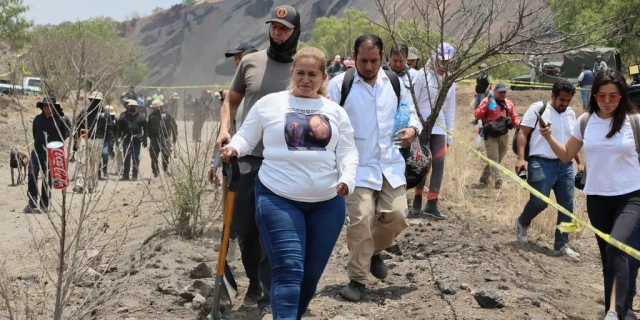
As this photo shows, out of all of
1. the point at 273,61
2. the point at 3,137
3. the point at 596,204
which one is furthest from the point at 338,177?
the point at 3,137

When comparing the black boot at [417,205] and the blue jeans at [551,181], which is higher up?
the blue jeans at [551,181]

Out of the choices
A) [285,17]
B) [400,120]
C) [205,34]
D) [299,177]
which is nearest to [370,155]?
[400,120]

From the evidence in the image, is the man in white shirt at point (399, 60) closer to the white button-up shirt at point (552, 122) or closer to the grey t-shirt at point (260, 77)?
the white button-up shirt at point (552, 122)

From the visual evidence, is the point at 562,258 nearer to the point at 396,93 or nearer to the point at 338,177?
the point at 396,93

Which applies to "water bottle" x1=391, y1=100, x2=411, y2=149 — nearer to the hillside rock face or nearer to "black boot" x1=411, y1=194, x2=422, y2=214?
"black boot" x1=411, y1=194, x2=422, y2=214

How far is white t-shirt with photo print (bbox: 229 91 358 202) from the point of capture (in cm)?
433

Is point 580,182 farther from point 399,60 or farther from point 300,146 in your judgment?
point 300,146

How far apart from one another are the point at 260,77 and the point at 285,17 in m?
0.40

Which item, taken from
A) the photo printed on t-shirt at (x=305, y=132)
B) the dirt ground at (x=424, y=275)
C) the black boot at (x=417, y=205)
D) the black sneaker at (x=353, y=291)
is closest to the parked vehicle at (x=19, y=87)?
the dirt ground at (x=424, y=275)

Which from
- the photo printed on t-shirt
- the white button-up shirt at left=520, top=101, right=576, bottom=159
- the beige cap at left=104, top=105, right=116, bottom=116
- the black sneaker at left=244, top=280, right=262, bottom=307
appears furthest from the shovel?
the white button-up shirt at left=520, top=101, right=576, bottom=159

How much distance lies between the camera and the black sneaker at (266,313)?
4.98 meters

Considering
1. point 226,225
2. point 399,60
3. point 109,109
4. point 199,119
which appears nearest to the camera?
point 226,225

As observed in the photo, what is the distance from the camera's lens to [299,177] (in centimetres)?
433

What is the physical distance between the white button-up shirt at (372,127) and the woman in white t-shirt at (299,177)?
111 cm
